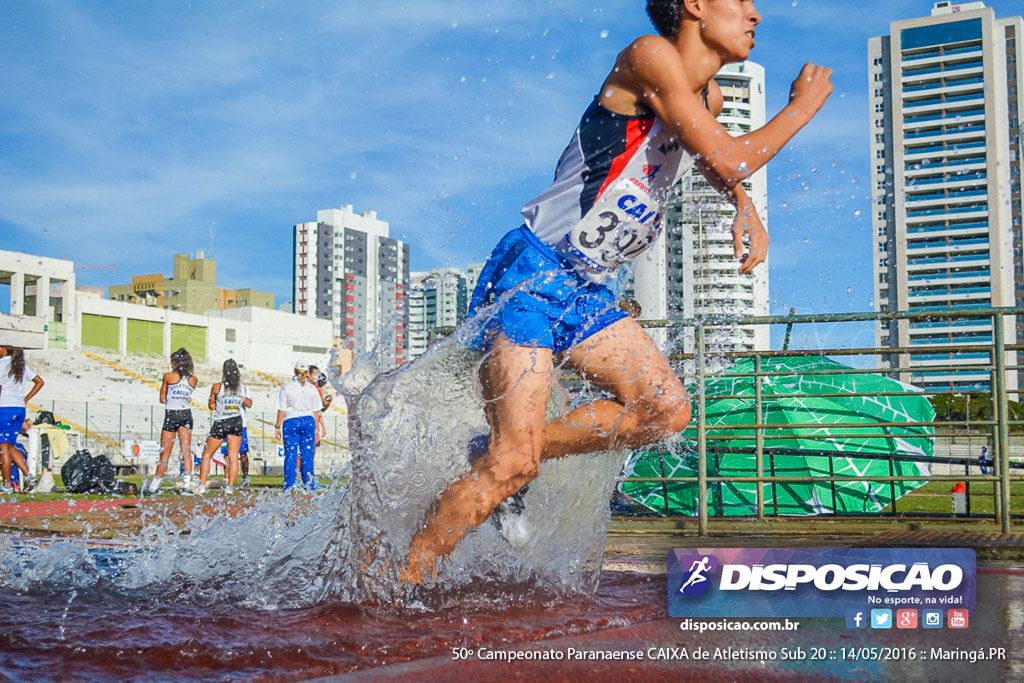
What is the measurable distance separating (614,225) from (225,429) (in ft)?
28.6

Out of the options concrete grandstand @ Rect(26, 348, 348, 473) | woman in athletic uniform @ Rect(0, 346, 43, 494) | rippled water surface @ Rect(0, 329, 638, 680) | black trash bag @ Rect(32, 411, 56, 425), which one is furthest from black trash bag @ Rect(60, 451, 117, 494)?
rippled water surface @ Rect(0, 329, 638, 680)


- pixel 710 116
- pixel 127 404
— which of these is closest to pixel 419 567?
pixel 710 116

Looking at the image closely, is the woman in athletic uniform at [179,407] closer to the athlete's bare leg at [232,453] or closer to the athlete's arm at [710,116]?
the athlete's bare leg at [232,453]

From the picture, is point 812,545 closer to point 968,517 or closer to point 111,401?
point 968,517

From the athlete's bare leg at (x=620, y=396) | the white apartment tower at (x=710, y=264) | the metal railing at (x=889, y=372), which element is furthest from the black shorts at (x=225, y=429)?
the athlete's bare leg at (x=620, y=396)

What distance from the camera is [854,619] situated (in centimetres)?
240

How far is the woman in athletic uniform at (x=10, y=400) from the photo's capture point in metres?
9.67

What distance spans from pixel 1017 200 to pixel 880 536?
87.4 meters

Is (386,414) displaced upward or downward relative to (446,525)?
upward

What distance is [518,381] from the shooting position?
2.87 metres

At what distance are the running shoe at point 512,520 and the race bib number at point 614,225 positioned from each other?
0.94 m

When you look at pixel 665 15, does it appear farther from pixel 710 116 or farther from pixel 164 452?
pixel 164 452

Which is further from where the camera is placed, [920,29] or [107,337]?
[920,29]

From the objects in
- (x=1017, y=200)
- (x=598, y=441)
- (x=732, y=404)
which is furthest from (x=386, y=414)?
(x=1017, y=200)
